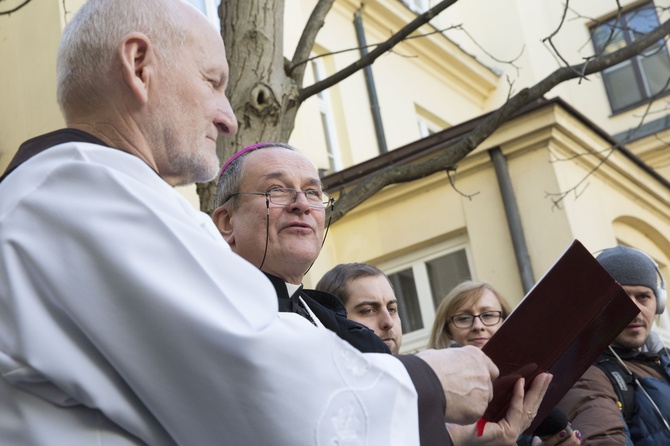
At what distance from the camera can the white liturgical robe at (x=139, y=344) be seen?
2010 millimetres

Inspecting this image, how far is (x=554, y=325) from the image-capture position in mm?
3125

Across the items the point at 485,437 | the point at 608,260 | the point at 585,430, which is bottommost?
the point at 585,430

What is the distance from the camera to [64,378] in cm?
201

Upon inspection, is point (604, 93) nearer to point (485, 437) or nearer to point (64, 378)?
point (485, 437)

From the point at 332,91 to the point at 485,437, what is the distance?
12.7 metres

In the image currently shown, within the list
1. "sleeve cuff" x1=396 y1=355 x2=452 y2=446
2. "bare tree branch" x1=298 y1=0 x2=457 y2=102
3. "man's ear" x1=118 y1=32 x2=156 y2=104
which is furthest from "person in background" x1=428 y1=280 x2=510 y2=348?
"man's ear" x1=118 y1=32 x2=156 y2=104

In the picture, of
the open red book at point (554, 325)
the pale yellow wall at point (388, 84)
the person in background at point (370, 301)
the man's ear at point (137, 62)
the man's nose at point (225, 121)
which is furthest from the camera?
the pale yellow wall at point (388, 84)

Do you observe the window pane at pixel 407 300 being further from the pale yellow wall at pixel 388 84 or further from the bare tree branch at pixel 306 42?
the bare tree branch at pixel 306 42

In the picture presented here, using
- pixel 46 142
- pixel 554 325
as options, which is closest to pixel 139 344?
pixel 46 142

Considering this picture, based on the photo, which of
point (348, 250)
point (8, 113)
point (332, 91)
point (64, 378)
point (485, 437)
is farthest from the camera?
point (332, 91)

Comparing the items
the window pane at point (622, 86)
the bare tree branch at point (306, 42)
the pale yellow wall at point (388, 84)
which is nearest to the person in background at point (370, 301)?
the bare tree branch at point (306, 42)

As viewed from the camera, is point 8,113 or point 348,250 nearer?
point 8,113

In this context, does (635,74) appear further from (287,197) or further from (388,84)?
(287,197)

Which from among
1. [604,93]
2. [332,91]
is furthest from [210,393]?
[604,93]
